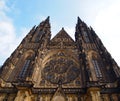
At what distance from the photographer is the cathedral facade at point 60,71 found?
1306cm

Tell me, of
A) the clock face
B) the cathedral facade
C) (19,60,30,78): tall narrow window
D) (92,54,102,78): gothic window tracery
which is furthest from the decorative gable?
(19,60,30,78): tall narrow window

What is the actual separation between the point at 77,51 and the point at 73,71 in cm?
315

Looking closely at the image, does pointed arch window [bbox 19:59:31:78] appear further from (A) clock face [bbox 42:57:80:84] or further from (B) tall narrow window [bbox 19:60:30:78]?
(A) clock face [bbox 42:57:80:84]

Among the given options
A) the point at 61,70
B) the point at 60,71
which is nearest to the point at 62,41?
the point at 61,70

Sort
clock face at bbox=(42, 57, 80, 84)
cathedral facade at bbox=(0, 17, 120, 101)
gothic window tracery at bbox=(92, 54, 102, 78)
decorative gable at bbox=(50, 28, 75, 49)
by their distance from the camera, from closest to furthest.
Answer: cathedral facade at bbox=(0, 17, 120, 101)
clock face at bbox=(42, 57, 80, 84)
gothic window tracery at bbox=(92, 54, 102, 78)
decorative gable at bbox=(50, 28, 75, 49)

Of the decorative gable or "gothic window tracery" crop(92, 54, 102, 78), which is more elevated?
the decorative gable

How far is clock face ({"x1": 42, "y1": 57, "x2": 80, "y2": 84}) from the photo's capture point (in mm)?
A: 15189

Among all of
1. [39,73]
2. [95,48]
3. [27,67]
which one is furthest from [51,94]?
[95,48]

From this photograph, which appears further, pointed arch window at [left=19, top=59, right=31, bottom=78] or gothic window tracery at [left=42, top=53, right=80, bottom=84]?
pointed arch window at [left=19, top=59, right=31, bottom=78]

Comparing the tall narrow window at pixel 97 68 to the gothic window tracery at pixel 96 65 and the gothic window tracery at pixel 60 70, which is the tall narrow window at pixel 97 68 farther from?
the gothic window tracery at pixel 60 70

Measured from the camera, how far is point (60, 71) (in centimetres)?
1598

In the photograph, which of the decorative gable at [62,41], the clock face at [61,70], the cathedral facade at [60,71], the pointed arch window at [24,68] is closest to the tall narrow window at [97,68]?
the cathedral facade at [60,71]

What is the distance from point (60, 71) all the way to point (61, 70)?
6.8 inches

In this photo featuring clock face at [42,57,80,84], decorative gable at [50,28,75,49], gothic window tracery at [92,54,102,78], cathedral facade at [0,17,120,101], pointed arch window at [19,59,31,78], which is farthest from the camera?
decorative gable at [50,28,75,49]
